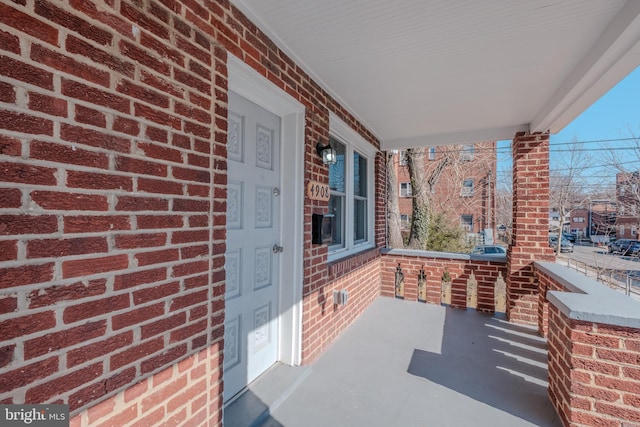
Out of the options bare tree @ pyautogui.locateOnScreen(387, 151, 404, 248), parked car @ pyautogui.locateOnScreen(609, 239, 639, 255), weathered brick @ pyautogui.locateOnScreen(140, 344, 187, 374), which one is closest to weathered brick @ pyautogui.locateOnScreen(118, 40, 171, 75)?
weathered brick @ pyautogui.locateOnScreen(140, 344, 187, 374)

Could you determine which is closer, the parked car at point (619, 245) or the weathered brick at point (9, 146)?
the weathered brick at point (9, 146)

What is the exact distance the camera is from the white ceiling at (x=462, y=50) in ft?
5.72

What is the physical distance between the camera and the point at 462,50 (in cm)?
218

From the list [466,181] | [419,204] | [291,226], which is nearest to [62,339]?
[291,226]

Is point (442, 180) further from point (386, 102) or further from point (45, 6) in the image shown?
point (45, 6)

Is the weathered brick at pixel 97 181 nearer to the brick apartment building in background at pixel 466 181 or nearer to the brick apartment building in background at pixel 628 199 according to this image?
the brick apartment building in background at pixel 466 181

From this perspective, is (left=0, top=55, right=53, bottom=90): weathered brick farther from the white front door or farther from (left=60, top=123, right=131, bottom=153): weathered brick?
the white front door

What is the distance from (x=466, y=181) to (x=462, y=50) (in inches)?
470

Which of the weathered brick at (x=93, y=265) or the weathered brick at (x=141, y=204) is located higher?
the weathered brick at (x=141, y=204)

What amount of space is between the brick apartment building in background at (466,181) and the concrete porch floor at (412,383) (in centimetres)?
668

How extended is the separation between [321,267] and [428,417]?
4.63ft

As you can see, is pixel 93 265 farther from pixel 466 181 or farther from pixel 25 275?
pixel 466 181

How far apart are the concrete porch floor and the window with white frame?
1164 millimetres

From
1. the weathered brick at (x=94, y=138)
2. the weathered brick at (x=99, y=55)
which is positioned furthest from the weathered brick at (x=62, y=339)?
the weathered brick at (x=99, y=55)
